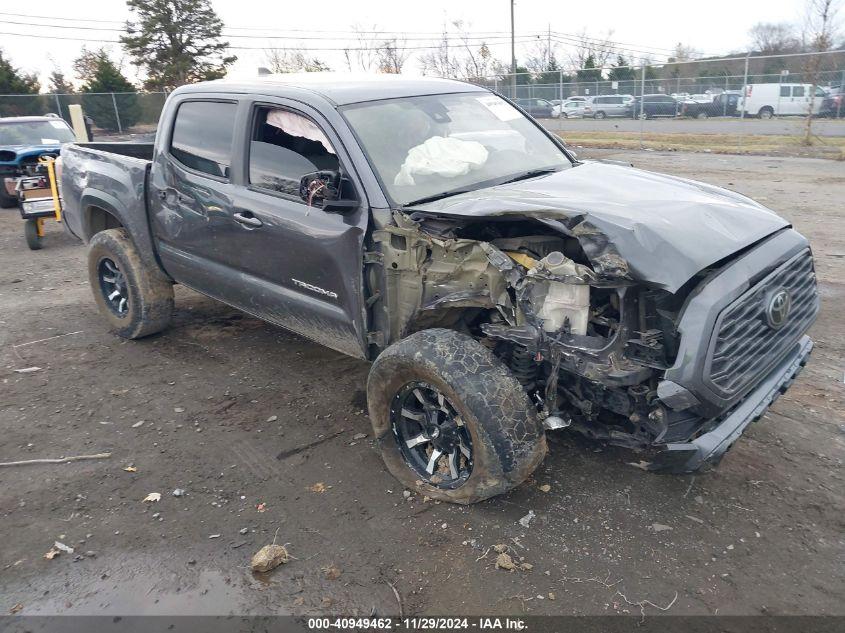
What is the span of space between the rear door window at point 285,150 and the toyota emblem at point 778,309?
2.35 meters

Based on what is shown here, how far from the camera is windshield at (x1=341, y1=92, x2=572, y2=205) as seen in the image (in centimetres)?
376

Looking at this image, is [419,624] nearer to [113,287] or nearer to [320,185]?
[320,185]

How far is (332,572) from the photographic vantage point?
298 centimetres

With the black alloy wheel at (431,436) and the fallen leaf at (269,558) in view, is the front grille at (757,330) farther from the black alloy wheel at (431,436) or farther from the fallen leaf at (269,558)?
the fallen leaf at (269,558)

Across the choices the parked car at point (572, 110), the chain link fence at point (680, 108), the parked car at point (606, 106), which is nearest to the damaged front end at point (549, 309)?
the chain link fence at point (680, 108)

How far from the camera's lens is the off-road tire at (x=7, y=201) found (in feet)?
44.5

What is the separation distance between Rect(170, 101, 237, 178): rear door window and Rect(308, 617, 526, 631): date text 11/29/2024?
114 inches

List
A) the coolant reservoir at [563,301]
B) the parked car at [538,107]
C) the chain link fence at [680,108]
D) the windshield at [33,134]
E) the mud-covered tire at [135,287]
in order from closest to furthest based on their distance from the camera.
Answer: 1. the coolant reservoir at [563,301]
2. the mud-covered tire at [135,287]
3. the windshield at [33,134]
4. the chain link fence at [680,108]
5. the parked car at [538,107]

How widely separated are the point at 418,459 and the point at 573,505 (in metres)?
0.82

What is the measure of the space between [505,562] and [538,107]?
28325mm

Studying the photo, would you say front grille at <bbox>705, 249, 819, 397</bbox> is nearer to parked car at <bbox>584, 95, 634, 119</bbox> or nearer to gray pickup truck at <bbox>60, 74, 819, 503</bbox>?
gray pickup truck at <bbox>60, 74, 819, 503</bbox>

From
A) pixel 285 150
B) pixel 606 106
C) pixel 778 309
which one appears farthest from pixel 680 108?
pixel 778 309

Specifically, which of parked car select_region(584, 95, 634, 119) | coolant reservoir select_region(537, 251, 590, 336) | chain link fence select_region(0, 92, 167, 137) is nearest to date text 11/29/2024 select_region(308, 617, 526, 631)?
coolant reservoir select_region(537, 251, 590, 336)

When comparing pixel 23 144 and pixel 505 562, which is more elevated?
pixel 23 144
